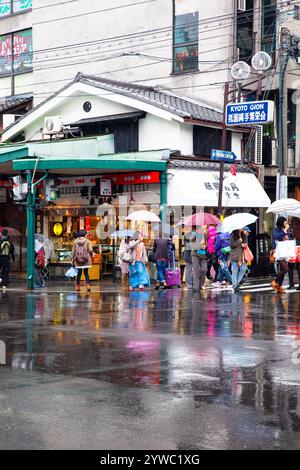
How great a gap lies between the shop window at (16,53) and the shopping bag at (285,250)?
19503 mm

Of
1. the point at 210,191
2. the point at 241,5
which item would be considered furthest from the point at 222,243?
the point at 241,5

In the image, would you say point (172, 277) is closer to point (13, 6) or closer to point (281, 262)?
point (281, 262)

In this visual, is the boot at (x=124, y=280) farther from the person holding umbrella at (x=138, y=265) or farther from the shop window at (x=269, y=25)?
the shop window at (x=269, y=25)

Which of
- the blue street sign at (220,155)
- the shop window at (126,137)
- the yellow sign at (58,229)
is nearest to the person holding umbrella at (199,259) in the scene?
the blue street sign at (220,155)

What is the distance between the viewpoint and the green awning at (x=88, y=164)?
23.3m

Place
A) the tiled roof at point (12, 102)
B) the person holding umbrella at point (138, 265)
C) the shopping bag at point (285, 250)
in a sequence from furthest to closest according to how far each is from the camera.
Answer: the tiled roof at point (12, 102)
the person holding umbrella at point (138, 265)
the shopping bag at point (285, 250)

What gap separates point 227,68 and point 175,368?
66.9 feet

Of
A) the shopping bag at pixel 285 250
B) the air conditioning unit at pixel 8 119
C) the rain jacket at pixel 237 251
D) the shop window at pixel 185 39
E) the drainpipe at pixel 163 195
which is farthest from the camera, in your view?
the air conditioning unit at pixel 8 119

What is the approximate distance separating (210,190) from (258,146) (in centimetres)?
448

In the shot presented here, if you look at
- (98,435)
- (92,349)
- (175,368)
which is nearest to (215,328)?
(92,349)

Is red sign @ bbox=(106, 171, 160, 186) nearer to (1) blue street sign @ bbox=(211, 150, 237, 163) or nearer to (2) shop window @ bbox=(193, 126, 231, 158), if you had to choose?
(1) blue street sign @ bbox=(211, 150, 237, 163)

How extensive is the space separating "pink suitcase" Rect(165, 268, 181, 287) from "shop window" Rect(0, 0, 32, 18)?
62.5 ft

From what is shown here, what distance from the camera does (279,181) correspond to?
25.8 metres

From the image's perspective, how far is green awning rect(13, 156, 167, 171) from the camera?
23.3 m
